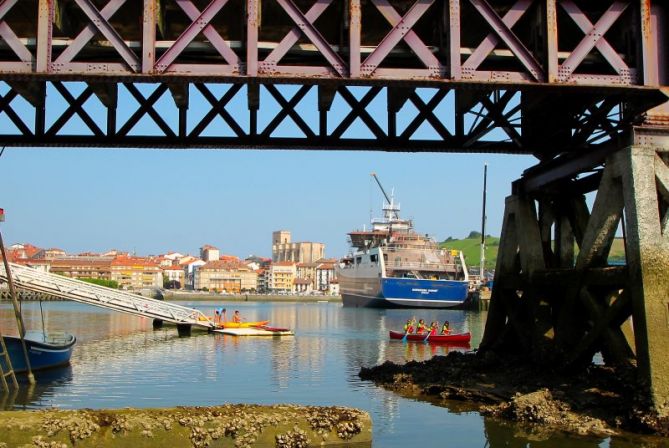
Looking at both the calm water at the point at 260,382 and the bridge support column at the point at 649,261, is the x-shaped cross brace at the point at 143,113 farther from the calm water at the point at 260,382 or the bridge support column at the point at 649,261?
the bridge support column at the point at 649,261

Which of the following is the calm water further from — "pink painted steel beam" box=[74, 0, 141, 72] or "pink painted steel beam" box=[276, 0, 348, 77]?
"pink painted steel beam" box=[74, 0, 141, 72]

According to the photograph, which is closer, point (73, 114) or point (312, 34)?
Answer: point (312, 34)

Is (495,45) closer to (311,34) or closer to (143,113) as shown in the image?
(311,34)

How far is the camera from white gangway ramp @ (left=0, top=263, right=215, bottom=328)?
32.8m

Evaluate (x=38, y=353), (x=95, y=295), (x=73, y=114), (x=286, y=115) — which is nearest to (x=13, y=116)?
(x=73, y=114)

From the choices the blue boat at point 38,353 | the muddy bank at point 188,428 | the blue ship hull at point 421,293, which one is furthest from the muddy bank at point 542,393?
the blue ship hull at point 421,293

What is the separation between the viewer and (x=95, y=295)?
1485 inches

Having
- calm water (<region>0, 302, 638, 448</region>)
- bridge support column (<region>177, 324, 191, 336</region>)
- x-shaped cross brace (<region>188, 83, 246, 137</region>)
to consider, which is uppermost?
x-shaped cross brace (<region>188, 83, 246, 137</region>)

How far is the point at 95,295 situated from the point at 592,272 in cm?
3048

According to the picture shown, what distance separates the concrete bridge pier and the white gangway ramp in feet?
70.8

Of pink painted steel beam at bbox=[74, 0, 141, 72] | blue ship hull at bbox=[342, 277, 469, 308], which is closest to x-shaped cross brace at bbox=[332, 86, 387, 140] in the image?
pink painted steel beam at bbox=[74, 0, 141, 72]

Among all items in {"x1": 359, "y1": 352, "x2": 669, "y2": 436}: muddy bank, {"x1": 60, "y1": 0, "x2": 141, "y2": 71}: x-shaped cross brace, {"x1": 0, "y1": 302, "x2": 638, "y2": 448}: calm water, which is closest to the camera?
{"x1": 60, "y1": 0, "x2": 141, "y2": 71}: x-shaped cross brace

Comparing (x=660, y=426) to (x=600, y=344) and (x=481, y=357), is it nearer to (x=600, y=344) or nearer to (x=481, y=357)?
(x=600, y=344)

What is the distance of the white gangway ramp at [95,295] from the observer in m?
32.8
